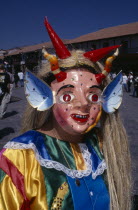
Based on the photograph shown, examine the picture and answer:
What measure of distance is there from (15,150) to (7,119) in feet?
20.3

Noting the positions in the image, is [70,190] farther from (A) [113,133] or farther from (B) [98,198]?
(A) [113,133]

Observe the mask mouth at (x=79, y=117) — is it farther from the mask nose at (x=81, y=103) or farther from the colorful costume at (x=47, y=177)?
the colorful costume at (x=47, y=177)

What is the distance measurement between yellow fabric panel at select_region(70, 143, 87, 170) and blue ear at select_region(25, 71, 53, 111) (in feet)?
1.23

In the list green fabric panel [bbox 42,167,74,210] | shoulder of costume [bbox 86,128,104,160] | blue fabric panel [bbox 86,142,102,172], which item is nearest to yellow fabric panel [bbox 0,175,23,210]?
green fabric panel [bbox 42,167,74,210]

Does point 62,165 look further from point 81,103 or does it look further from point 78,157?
point 81,103

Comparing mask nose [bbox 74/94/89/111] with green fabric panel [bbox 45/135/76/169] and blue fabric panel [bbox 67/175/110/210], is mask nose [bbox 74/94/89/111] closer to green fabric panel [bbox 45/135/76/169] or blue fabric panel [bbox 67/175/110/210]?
green fabric panel [bbox 45/135/76/169]

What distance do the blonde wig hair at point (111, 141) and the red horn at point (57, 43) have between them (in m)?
0.05

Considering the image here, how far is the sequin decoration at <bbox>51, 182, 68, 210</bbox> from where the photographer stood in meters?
1.40

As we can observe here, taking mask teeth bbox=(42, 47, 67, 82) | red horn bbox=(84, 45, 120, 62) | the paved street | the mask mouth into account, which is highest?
red horn bbox=(84, 45, 120, 62)

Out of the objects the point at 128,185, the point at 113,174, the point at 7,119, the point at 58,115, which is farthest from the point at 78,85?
the point at 7,119

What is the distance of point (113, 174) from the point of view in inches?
70.4

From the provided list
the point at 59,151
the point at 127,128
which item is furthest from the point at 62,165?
the point at 127,128

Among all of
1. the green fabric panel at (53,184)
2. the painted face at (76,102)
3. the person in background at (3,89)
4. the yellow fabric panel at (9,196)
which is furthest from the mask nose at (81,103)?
the person in background at (3,89)

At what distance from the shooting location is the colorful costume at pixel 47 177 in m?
1.34
